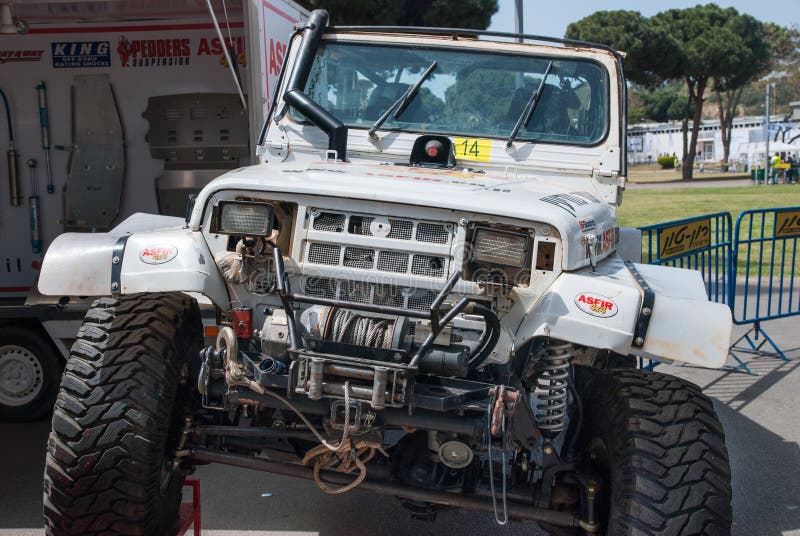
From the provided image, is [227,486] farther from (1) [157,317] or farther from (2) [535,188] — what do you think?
(2) [535,188]

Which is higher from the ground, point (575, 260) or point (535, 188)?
point (535, 188)

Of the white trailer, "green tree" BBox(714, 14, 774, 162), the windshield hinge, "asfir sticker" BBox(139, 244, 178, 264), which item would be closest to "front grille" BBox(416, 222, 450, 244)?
"asfir sticker" BBox(139, 244, 178, 264)

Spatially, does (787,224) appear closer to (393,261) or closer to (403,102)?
(403,102)

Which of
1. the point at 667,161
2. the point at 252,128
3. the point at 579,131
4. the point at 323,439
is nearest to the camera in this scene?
the point at 323,439

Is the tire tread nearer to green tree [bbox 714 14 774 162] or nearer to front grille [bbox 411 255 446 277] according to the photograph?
front grille [bbox 411 255 446 277]

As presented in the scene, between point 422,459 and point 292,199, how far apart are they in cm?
121

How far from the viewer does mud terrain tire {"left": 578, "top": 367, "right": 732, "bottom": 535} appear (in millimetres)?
3227

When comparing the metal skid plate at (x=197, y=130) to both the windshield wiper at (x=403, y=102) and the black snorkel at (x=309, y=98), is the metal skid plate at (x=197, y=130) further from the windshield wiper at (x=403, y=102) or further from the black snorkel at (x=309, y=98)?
the windshield wiper at (x=403, y=102)

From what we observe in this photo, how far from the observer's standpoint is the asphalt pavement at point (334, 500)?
4.58 meters

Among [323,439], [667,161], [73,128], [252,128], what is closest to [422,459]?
[323,439]

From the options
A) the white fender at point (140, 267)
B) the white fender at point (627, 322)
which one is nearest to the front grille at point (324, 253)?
the white fender at point (140, 267)

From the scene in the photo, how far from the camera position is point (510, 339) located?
346 cm

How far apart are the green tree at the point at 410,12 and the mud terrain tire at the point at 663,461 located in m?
12.2

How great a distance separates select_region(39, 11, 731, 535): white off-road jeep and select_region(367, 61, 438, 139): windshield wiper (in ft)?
2.73
